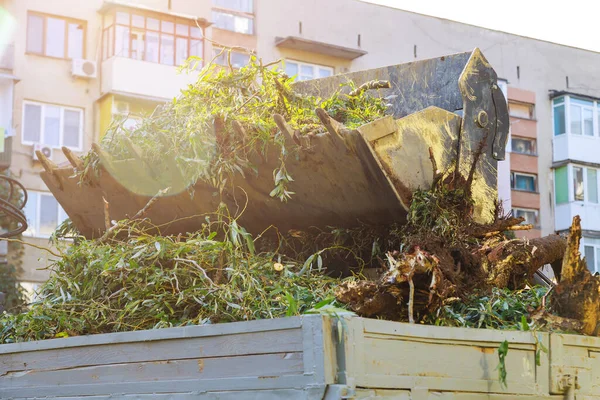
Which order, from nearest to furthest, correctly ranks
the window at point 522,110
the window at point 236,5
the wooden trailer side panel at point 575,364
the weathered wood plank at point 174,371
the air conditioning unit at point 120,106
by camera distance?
1. the weathered wood plank at point 174,371
2. the wooden trailer side panel at point 575,364
3. the air conditioning unit at point 120,106
4. the window at point 236,5
5. the window at point 522,110

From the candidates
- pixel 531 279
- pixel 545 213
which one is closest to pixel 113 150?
pixel 531 279

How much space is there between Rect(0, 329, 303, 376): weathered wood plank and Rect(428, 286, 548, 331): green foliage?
94 cm

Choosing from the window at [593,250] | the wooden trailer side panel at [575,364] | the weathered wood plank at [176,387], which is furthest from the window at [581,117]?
the weathered wood plank at [176,387]

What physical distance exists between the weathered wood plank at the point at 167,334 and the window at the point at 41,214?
60.6ft

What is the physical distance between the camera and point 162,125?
5125mm

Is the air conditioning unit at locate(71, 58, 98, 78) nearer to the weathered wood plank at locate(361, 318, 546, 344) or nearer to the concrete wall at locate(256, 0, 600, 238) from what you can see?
the concrete wall at locate(256, 0, 600, 238)

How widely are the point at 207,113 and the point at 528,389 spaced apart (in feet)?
7.24

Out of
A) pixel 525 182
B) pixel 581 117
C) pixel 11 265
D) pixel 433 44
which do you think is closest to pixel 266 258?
pixel 11 265

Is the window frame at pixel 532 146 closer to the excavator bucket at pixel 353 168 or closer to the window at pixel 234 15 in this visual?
the window at pixel 234 15

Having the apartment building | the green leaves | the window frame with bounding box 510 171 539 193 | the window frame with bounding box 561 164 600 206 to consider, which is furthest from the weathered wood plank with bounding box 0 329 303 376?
the window frame with bounding box 561 164 600 206

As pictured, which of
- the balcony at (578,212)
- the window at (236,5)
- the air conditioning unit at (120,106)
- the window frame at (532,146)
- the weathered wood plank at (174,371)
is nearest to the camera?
the weathered wood plank at (174,371)

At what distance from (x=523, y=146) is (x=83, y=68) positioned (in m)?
14.6

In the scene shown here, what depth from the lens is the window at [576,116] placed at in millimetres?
30578

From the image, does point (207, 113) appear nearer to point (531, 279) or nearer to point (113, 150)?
point (113, 150)
